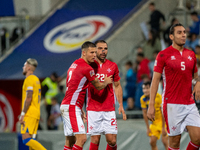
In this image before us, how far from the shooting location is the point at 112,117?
27.2ft

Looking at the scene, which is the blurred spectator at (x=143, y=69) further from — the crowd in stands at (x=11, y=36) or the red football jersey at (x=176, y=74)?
the crowd in stands at (x=11, y=36)

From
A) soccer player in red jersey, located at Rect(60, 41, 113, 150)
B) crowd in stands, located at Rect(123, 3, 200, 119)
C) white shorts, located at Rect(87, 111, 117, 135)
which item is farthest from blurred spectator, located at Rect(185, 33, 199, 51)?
soccer player in red jersey, located at Rect(60, 41, 113, 150)

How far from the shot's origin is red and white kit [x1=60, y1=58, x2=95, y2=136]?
7520 millimetres

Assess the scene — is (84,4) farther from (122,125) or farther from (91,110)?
(91,110)

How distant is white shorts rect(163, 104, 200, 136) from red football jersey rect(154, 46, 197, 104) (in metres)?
0.11

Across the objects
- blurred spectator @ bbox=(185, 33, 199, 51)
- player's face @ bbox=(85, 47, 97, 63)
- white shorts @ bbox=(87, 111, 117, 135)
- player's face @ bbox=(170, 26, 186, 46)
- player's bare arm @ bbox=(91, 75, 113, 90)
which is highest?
blurred spectator @ bbox=(185, 33, 199, 51)

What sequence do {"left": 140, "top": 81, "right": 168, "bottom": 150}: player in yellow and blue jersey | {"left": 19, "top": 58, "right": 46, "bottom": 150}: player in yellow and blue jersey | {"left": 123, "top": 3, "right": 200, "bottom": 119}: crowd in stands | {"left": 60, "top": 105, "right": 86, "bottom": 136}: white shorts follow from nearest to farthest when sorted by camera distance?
{"left": 60, "top": 105, "right": 86, "bottom": 136}: white shorts, {"left": 19, "top": 58, "right": 46, "bottom": 150}: player in yellow and blue jersey, {"left": 140, "top": 81, "right": 168, "bottom": 150}: player in yellow and blue jersey, {"left": 123, "top": 3, "right": 200, "bottom": 119}: crowd in stands

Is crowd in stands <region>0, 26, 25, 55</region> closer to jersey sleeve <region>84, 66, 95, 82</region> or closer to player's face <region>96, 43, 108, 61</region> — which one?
player's face <region>96, 43, 108, 61</region>

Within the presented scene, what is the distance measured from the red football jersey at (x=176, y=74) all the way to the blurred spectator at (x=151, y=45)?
Answer: 27.8 ft

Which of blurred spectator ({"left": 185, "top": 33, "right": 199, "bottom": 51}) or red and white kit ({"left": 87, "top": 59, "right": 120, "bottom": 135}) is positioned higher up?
blurred spectator ({"left": 185, "top": 33, "right": 199, "bottom": 51})

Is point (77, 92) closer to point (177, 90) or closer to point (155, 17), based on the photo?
point (177, 90)

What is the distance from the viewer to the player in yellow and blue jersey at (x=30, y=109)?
9.59 meters

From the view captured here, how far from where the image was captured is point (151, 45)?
52.4ft

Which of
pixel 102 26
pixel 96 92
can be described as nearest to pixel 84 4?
pixel 102 26
